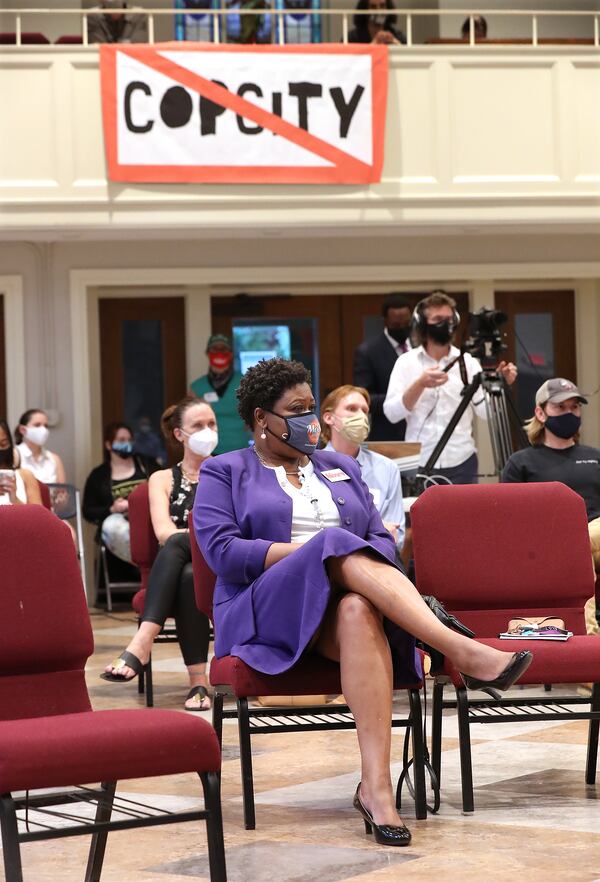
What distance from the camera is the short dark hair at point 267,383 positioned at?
377 cm

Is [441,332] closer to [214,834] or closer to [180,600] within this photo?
[180,600]

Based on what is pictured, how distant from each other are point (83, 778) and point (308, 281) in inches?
317

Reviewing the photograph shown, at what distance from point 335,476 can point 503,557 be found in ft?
1.85

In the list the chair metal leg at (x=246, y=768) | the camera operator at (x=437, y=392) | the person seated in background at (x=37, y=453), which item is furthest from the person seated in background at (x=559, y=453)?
the person seated in background at (x=37, y=453)

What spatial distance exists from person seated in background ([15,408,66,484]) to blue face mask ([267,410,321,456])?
5.72m

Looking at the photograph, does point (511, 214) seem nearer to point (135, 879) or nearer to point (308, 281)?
point (308, 281)

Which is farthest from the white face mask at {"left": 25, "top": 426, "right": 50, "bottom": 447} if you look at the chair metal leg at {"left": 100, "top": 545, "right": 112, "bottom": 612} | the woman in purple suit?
Answer: the woman in purple suit

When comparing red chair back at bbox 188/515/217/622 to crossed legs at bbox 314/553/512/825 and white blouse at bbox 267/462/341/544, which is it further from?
crossed legs at bbox 314/553/512/825

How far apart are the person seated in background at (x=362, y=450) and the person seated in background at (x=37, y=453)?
4.14 meters

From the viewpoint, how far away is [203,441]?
221 inches

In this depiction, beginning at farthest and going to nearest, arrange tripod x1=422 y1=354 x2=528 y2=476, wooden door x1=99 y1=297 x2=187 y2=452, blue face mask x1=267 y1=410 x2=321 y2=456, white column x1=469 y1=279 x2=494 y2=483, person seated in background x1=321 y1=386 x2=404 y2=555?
wooden door x1=99 y1=297 x2=187 y2=452 → white column x1=469 y1=279 x2=494 y2=483 → tripod x1=422 y1=354 x2=528 y2=476 → person seated in background x1=321 y1=386 x2=404 y2=555 → blue face mask x1=267 y1=410 x2=321 y2=456

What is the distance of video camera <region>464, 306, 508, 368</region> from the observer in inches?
246

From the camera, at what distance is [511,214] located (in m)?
9.04

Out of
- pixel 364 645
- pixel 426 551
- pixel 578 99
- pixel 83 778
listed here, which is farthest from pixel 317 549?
pixel 578 99
